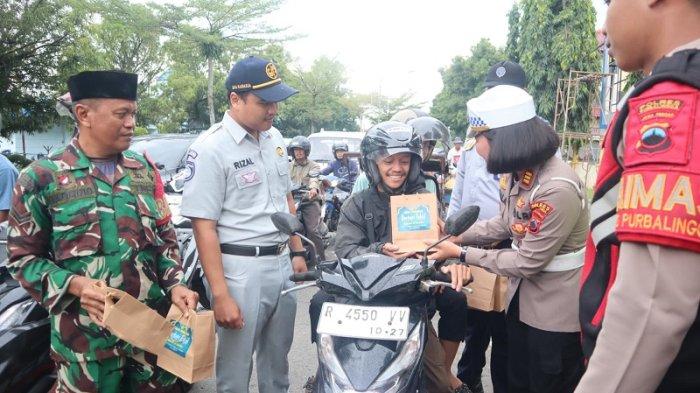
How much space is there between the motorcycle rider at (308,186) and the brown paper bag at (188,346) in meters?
4.60

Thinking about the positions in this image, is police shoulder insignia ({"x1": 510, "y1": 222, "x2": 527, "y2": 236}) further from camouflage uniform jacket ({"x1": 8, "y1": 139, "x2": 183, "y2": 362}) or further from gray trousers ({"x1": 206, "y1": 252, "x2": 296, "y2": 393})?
camouflage uniform jacket ({"x1": 8, "y1": 139, "x2": 183, "y2": 362})

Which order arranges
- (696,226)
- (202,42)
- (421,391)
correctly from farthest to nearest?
(202,42) < (421,391) < (696,226)

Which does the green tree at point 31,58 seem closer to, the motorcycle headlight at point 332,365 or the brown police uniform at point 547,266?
the motorcycle headlight at point 332,365

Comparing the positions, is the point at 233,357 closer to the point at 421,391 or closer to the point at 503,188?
the point at 421,391

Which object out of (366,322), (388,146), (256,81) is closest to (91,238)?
(256,81)

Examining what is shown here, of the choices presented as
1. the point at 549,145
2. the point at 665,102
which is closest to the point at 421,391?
the point at 549,145

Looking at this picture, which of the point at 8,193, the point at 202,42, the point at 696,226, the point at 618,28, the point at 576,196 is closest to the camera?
the point at 696,226

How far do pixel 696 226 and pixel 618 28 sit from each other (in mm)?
463

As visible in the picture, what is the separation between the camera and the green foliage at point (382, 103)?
45656 millimetres

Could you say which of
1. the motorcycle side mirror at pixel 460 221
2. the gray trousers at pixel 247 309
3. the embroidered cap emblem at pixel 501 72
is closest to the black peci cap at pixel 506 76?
the embroidered cap emblem at pixel 501 72

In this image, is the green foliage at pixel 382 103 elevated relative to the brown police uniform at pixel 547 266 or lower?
lower

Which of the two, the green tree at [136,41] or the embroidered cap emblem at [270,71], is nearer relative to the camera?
the embroidered cap emblem at [270,71]

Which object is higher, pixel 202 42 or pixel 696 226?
pixel 202 42

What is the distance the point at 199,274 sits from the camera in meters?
3.60
